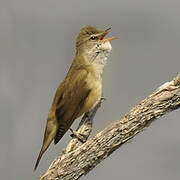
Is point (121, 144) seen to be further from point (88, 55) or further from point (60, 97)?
point (88, 55)

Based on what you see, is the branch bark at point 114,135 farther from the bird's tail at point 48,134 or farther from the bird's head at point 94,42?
the bird's head at point 94,42

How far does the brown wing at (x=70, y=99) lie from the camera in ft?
10.0

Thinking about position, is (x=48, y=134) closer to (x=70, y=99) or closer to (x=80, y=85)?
(x=70, y=99)

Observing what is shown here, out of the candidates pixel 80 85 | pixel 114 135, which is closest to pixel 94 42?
pixel 80 85

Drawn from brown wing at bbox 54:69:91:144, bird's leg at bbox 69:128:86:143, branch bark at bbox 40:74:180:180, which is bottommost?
branch bark at bbox 40:74:180:180

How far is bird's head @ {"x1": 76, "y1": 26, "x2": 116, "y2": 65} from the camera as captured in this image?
3.30m

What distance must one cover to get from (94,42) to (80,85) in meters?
0.47

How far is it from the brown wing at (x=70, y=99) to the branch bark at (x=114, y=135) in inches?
13.5

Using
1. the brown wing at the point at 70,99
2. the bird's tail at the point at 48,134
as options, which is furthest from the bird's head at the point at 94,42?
the bird's tail at the point at 48,134

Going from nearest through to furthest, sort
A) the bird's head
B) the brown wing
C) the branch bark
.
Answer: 1. the branch bark
2. the brown wing
3. the bird's head

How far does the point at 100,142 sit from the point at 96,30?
1.24 m

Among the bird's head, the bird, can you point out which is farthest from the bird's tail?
the bird's head

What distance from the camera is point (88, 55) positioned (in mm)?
3357

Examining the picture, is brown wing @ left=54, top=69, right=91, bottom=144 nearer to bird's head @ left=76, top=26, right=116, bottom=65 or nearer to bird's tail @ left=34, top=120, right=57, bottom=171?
bird's tail @ left=34, top=120, right=57, bottom=171
